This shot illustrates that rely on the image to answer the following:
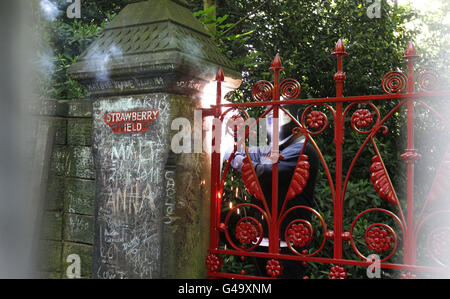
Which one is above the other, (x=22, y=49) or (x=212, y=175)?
(x=22, y=49)

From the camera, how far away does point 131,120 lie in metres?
2.78

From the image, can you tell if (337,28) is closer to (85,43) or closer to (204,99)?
(85,43)

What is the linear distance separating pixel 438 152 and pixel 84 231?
5273 millimetres

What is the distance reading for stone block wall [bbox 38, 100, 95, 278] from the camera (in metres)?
2.94

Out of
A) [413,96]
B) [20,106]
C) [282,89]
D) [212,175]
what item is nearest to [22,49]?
[20,106]

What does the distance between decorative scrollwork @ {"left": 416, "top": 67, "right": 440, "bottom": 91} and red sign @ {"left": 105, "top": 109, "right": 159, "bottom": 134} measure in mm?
1513

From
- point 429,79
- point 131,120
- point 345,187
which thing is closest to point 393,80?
point 429,79

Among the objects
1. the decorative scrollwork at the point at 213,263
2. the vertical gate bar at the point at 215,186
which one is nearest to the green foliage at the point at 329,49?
the vertical gate bar at the point at 215,186

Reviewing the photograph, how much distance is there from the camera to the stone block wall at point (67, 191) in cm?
294

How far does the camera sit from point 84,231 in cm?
292

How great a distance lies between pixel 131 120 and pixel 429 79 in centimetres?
176

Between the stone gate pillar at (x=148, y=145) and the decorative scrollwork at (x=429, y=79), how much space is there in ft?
3.99

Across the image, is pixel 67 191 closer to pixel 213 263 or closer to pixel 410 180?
pixel 213 263
